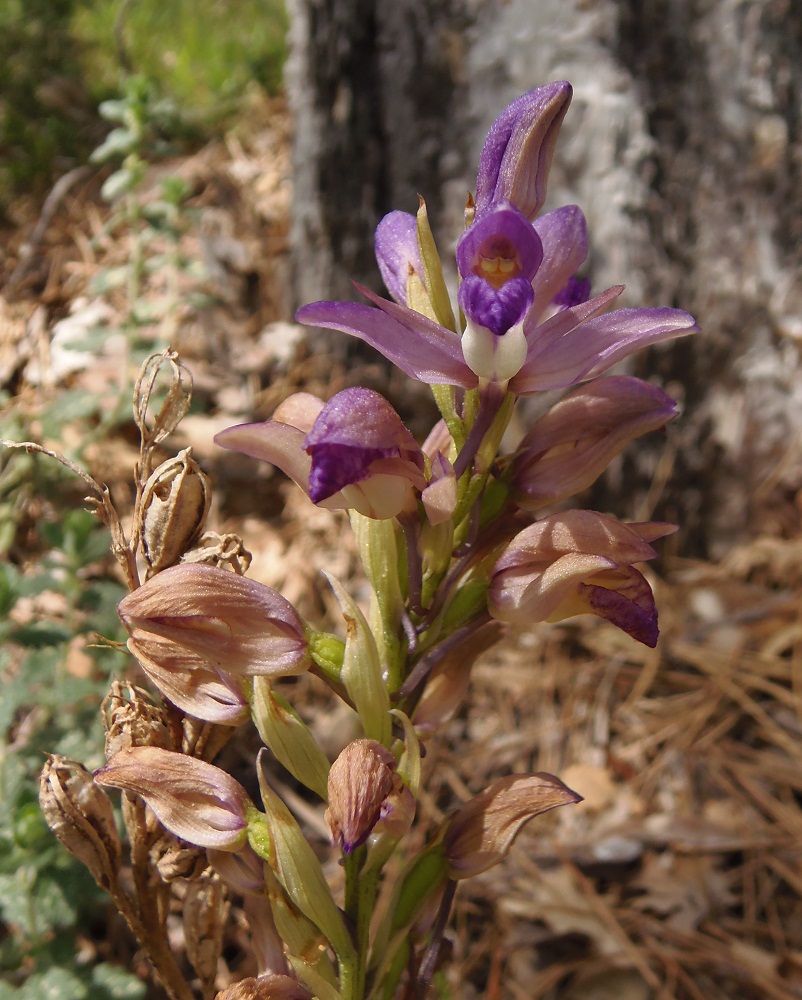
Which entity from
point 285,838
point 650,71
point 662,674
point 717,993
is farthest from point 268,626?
point 650,71

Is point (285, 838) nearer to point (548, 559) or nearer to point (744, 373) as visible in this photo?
point (548, 559)

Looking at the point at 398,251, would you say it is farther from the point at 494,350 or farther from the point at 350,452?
the point at 350,452

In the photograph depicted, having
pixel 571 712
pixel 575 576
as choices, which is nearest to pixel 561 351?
pixel 575 576

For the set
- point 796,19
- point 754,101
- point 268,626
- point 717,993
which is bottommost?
point 717,993

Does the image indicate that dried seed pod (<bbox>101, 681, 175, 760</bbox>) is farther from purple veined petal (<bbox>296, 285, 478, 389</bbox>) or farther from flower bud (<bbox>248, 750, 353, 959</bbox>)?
purple veined petal (<bbox>296, 285, 478, 389</bbox>)

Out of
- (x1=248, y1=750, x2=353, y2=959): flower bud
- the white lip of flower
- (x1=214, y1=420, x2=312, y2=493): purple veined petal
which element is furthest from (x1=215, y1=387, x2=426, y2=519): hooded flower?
(x1=248, y1=750, x2=353, y2=959): flower bud

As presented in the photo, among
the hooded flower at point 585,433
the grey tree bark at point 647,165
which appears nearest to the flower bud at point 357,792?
the hooded flower at point 585,433

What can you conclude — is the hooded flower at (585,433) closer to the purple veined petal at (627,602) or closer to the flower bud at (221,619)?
the purple veined petal at (627,602)
